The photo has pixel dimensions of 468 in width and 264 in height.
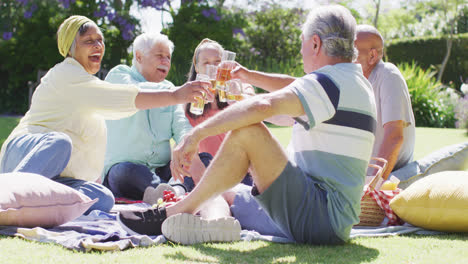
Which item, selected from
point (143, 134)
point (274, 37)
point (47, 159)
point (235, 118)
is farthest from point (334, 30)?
point (274, 37)

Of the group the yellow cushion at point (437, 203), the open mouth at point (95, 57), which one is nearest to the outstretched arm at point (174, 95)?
the open mouth at point (95, 57)

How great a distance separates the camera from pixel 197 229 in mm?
3021

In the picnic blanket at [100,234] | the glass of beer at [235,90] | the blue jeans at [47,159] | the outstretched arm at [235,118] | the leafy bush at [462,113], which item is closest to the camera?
the outstretched arm at [235,118]

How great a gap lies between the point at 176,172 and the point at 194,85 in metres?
1.24

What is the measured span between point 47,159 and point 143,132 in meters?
1.45

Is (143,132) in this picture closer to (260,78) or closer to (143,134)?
(143,134)

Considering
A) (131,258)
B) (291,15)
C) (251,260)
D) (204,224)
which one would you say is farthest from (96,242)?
(291,15)

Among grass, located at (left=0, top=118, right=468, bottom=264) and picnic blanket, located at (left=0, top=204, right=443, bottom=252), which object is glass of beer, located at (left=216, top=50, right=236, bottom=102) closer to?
picnic blanket, located at (left=0, top=204, right=443, bottom=252)

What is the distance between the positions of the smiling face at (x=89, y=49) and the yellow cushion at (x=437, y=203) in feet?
8.10

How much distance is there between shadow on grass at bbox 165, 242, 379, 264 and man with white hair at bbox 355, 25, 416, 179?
1.38 metres

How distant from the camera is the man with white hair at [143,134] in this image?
188 inches

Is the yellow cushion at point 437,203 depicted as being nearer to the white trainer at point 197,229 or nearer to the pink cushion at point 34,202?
the white trainer at point 197,229

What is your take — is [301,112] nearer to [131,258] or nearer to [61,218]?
[131,258]

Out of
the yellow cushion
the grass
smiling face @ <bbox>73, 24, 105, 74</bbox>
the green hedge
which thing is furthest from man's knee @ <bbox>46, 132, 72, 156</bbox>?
the green hedge
